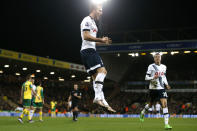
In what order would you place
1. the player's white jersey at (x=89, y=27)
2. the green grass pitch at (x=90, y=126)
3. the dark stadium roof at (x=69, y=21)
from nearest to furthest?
the player's white jersey at (x=89, y=27) → the green grass pitch at (x=90, y=126) → the dark stadium roof at (x=69, y=21)

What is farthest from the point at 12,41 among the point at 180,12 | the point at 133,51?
the point at 180,12

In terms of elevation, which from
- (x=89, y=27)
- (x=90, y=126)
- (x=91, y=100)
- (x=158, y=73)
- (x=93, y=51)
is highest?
(x=89, y=27)

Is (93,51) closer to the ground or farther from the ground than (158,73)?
farther from the ground

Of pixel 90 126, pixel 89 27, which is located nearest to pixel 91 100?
pixel 90 126

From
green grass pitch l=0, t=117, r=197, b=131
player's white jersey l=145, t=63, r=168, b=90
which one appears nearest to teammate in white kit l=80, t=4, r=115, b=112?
green grass pitch l=0, t=117, r=197, b=131

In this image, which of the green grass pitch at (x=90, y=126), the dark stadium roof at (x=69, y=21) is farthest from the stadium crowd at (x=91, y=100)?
the green grass pitch at (x=90, y=126)

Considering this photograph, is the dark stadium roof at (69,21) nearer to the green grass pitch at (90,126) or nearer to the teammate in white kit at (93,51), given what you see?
the green grass pitch at (90,126)

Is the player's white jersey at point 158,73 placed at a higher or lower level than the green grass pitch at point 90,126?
higher

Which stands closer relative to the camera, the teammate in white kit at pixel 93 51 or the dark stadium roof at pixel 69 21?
the teammate in white kit at pixel 93 51

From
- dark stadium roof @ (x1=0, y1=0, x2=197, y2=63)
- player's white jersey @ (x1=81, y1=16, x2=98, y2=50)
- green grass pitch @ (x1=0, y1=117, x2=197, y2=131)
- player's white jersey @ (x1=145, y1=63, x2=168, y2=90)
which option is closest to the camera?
player's white jersey @ (x1=81, y1=16, x2=98, y2=50)

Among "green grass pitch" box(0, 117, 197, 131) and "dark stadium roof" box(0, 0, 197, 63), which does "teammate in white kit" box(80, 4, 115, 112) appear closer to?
"green grass pitch" box(0, 117, 197, 131)

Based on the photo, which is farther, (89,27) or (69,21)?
(69,21)

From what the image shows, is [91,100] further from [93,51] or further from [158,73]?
[93,51]

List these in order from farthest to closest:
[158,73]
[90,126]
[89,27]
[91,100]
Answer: [91,100], [90,126], [158,73], [89,27]
